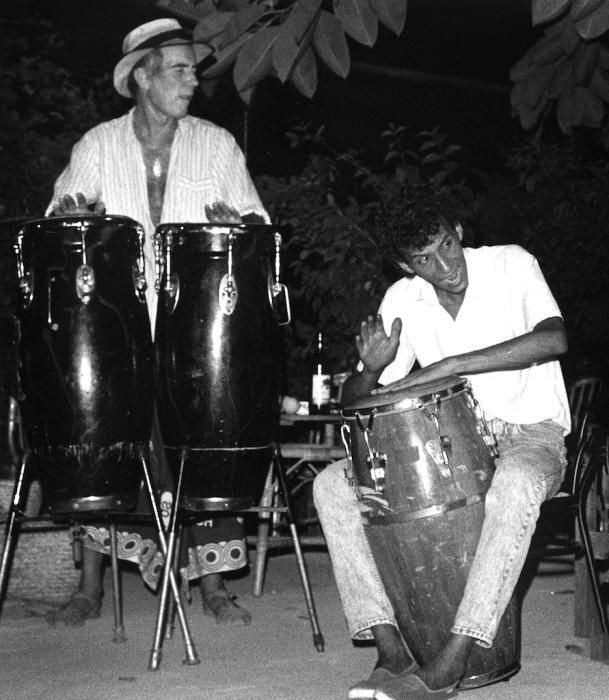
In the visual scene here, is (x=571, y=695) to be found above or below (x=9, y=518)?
below

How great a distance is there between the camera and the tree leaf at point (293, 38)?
241 centimetres

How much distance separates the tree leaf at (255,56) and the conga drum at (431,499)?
1.00 meters

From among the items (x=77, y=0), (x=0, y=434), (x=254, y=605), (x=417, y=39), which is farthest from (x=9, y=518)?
(x=417, y=39)

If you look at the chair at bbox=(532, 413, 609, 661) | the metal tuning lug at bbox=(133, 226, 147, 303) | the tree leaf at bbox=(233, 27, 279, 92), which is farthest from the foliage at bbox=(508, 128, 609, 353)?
the tree leaf at bbox=(233, 27, 279, 92)

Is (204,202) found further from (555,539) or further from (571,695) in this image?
(571,695)

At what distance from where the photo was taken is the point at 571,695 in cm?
317

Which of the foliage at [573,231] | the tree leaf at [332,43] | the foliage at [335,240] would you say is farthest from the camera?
the foliage at [573,231]

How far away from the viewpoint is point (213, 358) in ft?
11.7

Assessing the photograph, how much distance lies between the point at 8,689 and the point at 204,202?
5.95 feet

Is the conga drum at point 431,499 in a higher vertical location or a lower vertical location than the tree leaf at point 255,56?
lower

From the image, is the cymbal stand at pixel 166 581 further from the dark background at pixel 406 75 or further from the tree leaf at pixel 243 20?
the dark background at pixel 406 75

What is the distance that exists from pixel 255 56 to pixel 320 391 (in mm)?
2650

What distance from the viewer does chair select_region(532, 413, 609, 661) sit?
354cm

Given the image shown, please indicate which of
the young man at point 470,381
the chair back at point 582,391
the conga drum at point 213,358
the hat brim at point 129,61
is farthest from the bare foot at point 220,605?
the hat brim at point 129,61
